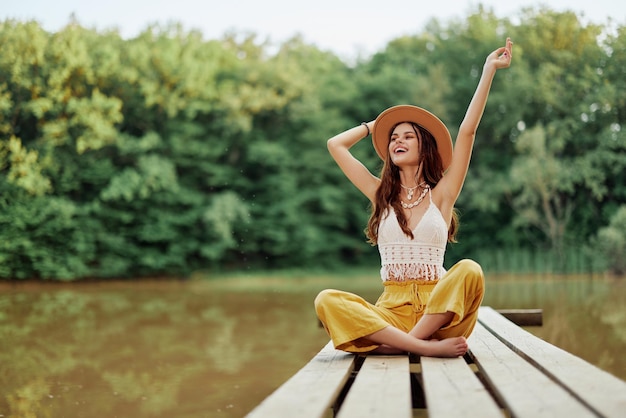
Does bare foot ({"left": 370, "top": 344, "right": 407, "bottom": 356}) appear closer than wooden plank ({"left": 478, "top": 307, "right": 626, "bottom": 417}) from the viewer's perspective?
No

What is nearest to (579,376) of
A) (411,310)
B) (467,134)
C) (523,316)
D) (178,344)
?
(411,310)

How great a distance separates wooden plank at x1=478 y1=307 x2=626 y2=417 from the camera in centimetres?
136

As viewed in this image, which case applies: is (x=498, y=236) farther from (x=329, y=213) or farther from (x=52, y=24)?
(x=52, y=24)

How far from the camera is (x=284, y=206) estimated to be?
15039 millimetres

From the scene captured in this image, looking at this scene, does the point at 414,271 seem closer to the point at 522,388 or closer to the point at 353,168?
the point at 353,168

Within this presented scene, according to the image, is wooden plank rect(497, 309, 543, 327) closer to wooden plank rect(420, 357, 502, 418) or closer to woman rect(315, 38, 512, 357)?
woman rect(315, 38, 512, 357)

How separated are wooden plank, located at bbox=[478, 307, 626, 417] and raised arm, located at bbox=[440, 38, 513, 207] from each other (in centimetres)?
51

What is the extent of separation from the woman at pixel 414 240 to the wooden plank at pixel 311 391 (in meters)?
0.13

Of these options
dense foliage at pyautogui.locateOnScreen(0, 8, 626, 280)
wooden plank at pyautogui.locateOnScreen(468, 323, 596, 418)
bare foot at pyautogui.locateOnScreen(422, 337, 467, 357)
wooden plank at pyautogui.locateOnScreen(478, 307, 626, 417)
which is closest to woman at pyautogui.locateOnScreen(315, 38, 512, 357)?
bare foot at pyautogui.locateOnScreen(422, 337, 467, 357)

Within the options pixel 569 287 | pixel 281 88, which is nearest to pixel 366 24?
pixel 281 88

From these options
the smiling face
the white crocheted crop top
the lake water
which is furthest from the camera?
the lake water

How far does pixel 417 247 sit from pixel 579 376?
74 cm

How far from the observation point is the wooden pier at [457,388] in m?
1.35

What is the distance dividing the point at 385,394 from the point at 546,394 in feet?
1.02
